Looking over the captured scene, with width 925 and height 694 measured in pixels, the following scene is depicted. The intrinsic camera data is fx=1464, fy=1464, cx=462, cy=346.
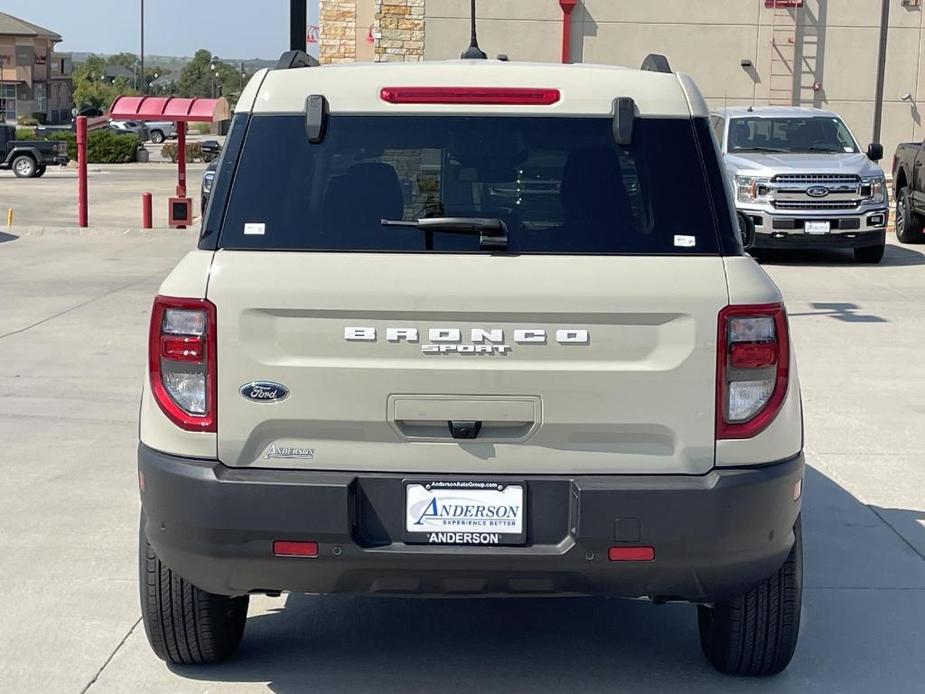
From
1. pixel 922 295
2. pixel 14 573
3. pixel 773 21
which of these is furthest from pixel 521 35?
pixel 14 573

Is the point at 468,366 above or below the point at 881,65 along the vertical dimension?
below

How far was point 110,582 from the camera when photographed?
231 inches

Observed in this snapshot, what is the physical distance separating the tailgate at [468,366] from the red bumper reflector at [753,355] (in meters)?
0.08

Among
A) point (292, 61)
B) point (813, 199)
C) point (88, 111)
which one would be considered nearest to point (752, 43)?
point (813, 199)

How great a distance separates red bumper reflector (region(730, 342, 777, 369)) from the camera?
4.22m

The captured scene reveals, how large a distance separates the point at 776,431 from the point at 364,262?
130 centimetres

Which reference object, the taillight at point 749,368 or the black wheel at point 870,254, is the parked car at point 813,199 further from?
the taillight at point 749,368

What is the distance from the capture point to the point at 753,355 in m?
4.24

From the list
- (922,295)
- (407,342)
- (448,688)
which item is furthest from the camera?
(922,295)

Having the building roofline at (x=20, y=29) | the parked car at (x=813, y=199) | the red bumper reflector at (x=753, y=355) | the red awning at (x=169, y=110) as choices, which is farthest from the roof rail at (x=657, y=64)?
the building roofline at (x=20, y=29)

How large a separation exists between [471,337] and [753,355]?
0.82 metres

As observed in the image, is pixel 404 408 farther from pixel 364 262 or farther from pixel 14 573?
pixel 14 573

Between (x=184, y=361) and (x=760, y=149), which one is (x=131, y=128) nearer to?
(x=760, y=149)

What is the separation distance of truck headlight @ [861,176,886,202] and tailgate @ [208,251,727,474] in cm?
1421
